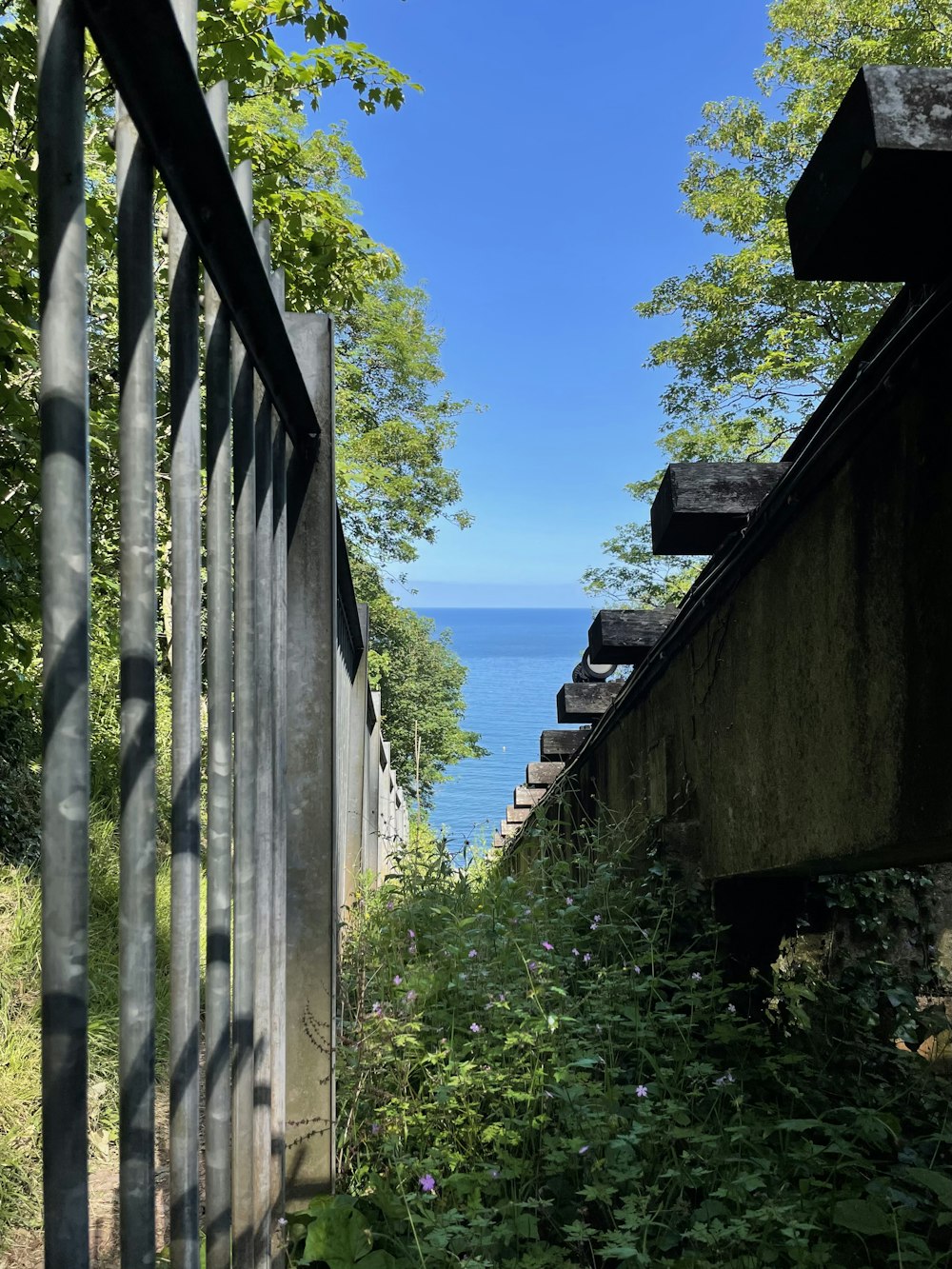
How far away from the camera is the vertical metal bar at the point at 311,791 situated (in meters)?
2.24

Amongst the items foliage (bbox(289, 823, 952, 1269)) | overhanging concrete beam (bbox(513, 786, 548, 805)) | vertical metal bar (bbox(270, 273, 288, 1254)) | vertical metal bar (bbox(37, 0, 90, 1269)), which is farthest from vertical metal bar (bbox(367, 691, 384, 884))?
overhanging concrete beam (bbox(513, 786, 548, 805))

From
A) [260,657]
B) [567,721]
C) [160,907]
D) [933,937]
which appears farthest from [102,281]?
[933,937]

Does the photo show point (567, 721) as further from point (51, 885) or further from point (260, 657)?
point (51, 885)

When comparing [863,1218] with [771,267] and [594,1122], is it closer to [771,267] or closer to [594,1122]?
[594,1122]

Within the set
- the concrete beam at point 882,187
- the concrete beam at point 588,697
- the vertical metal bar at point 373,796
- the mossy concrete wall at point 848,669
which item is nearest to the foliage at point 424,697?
the concrete beam at point 588,697

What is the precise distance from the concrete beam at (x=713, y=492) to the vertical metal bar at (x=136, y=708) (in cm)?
258

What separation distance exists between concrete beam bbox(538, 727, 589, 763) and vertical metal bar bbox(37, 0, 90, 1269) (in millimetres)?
9400

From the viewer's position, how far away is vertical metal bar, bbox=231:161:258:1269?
1.63 m

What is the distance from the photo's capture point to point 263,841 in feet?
5.82

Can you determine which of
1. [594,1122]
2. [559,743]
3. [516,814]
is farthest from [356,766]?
[516,814]

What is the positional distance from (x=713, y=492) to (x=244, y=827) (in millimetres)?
2371

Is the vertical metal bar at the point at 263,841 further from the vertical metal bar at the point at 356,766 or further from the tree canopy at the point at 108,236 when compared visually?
the vertical metal bar at the point at 356,766

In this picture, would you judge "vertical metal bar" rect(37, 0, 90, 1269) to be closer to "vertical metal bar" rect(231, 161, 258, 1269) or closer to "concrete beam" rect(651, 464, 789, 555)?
"vertical metal bar" rect(231, 161, 258, 1269)

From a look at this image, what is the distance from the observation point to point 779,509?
3076 mm
